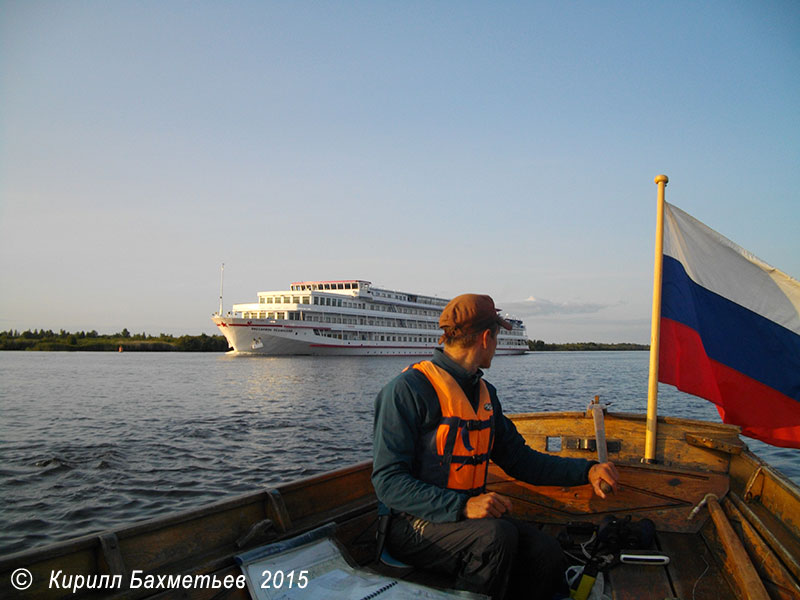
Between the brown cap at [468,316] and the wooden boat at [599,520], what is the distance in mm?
1301

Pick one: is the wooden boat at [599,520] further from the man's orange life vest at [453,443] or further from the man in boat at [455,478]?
the man's orange life vest at [453,443]

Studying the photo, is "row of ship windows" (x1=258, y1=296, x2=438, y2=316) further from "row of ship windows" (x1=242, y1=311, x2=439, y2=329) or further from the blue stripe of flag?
the blue stripe of flag

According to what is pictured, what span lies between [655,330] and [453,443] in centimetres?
224

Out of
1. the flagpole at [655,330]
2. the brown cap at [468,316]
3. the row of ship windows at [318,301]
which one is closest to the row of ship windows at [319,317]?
the row of ship windows at [318,301]

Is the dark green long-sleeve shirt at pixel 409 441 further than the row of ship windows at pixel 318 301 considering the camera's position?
No

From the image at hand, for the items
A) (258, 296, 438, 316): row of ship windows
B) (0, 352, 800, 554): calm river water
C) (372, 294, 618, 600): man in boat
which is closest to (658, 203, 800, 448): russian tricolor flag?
(372, 294, 618, 600): man in boat

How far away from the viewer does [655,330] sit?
3902 millimetres

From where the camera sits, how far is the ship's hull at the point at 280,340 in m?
50.4

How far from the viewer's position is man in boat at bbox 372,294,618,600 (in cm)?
231

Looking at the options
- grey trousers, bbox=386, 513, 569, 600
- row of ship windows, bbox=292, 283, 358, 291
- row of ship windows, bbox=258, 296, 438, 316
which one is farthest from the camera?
row of ship windows, bbox=292, 283, 358, 291

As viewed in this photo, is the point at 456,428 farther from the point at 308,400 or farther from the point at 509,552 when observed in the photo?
the point at 308,400

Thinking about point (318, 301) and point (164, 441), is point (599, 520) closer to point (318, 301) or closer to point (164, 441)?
point (164, 441)

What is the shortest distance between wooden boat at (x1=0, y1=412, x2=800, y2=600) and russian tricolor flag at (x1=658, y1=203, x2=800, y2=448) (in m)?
0.44

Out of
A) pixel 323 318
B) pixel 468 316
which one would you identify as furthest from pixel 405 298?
pixel 468 316
